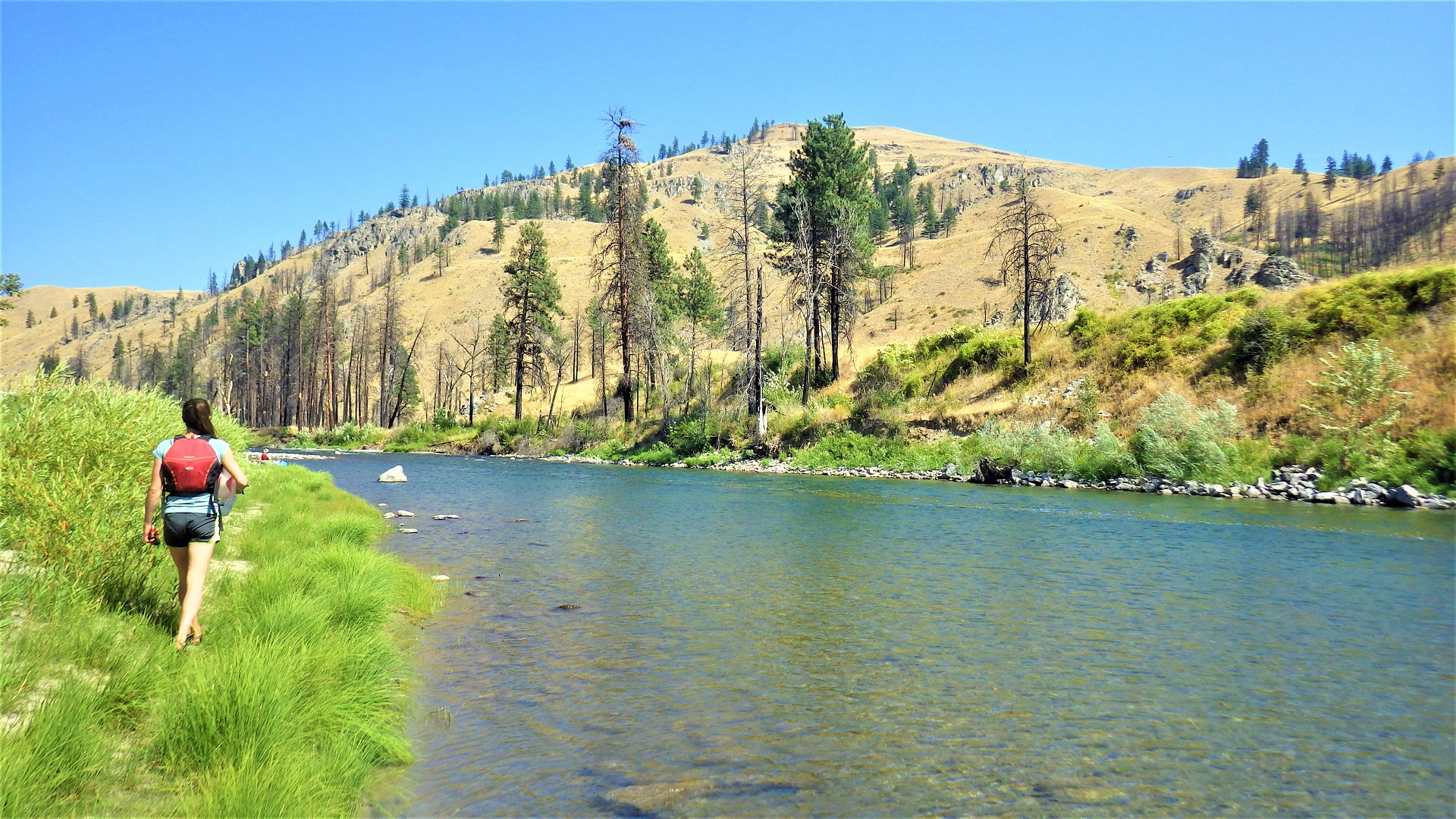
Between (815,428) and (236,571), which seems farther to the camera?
(815,428)

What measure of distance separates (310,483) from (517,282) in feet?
→ 127

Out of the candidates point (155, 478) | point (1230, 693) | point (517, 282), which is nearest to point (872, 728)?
point (1230, 693)

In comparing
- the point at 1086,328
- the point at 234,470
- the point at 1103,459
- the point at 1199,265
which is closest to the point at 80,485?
the point at 234,470

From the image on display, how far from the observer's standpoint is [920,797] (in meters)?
5.29

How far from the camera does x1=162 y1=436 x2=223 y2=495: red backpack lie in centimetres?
670

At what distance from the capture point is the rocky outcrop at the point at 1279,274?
3236 inches

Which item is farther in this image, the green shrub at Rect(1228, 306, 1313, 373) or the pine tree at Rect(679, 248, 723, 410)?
the pine tree at Rect(679, 248, 723, 410)

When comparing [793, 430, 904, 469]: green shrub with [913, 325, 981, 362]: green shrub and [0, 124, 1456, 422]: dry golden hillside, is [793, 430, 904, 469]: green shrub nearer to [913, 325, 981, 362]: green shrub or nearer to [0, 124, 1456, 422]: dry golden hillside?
[913, 325, 981, 362]: green shrub

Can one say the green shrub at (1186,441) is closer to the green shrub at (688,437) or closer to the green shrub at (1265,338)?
the green shrub at (1265,338)

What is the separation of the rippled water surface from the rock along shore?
4.09 m

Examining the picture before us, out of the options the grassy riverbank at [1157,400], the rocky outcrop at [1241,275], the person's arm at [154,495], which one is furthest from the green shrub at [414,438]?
the rocky outcrop at [1241,275]

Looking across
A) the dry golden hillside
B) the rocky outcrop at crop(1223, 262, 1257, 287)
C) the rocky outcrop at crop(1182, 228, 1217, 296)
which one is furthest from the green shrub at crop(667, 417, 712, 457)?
the rocky outcrop at crop(1223, 262, 1257, 287)

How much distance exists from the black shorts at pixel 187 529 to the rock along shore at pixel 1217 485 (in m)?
25.0

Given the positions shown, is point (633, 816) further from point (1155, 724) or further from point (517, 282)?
point (517, 282)
